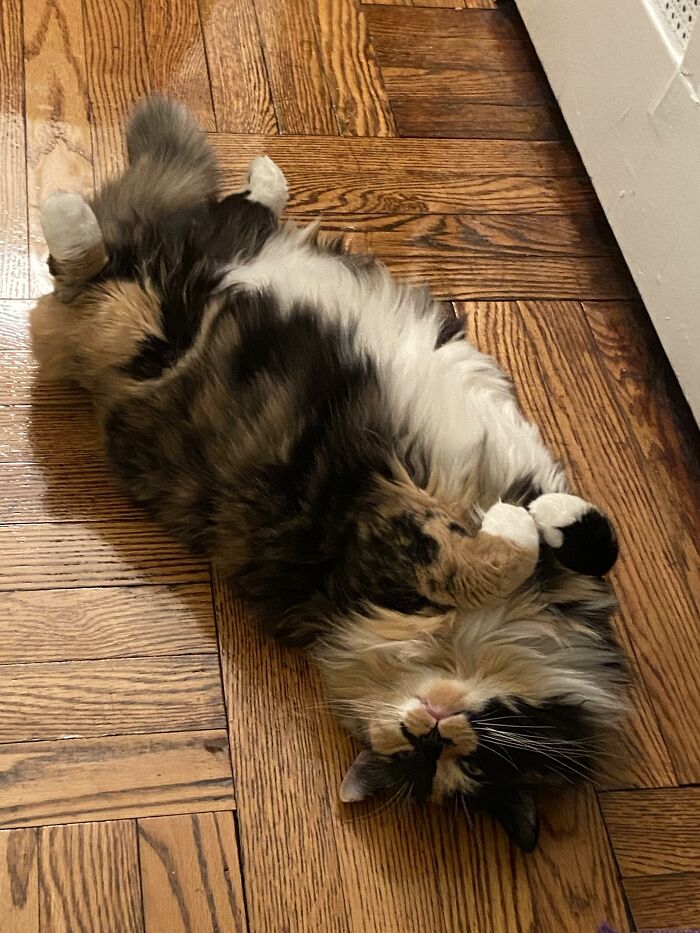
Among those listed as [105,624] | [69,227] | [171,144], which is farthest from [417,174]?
[105,624]

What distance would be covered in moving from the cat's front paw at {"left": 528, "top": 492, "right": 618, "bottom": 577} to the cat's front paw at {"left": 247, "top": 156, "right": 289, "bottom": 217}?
697 millimetres

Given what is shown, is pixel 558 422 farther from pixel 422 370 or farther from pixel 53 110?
pixel 53 110

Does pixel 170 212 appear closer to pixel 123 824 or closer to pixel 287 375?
pixel 287 375

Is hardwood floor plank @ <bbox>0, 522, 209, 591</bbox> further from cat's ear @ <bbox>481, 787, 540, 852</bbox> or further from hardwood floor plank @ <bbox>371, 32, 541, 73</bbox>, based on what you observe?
hardwood floor plank @ <bbox>371, 32, 541, 73</bbox>

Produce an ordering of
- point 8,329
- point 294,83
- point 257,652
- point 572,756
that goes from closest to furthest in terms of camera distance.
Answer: point 572,756
point 257,652
point 8,329
point 294,83

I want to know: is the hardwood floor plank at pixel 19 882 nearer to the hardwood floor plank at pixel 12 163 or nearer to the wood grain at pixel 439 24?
the hardwood floor plank at pixel 12 163

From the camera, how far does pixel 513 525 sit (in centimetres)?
124

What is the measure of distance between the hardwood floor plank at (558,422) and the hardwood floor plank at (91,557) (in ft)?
2.03

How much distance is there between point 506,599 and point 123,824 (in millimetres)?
560

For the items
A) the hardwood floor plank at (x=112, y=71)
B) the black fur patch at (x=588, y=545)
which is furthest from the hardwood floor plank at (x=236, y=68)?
the black fur patch at (x=588, y=545)

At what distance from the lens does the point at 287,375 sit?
135 centimetres

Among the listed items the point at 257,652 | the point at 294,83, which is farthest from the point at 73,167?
the point at 257,652

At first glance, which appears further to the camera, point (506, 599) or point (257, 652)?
point (257, 652)

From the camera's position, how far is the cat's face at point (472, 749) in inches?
48.8
